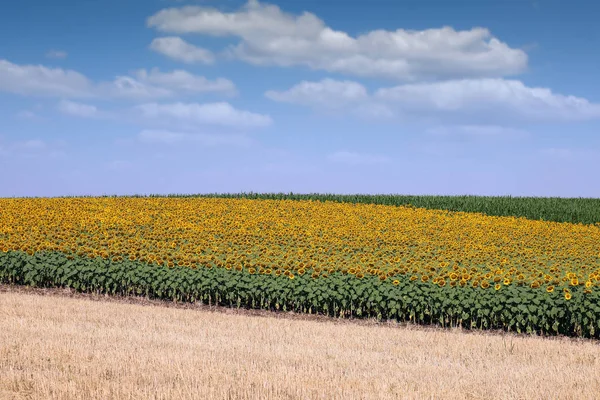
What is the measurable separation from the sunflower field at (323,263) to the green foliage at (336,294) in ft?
0.09

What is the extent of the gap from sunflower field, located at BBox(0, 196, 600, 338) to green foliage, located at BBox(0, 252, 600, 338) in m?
0.03

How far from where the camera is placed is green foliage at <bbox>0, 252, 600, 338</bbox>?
1276cm

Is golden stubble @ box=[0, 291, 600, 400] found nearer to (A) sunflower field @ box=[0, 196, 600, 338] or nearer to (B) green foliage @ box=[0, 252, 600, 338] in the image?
(B) green foliage @ box=[0, 252, 600, 338]

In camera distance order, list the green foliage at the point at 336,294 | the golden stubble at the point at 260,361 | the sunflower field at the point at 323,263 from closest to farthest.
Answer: the golden stubble at the point at 260,361
the green foliage at the point at 336,294
the sunflower field at the point at 323,263

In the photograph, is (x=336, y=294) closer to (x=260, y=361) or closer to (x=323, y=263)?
(x=323, y=263)

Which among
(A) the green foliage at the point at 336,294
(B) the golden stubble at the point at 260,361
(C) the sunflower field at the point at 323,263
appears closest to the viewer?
(B) the golden stubble at the point at 260,361

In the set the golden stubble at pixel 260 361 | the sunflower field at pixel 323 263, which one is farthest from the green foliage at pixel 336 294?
the golden stubble at pixel 260 361

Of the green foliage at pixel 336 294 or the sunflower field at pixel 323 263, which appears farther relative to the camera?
the sunflower field at pixel 323 263

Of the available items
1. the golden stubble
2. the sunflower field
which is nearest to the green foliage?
the sunflower field

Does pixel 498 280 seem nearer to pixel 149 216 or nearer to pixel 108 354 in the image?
pixel 108 354

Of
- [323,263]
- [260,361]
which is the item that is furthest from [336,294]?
[260,361]

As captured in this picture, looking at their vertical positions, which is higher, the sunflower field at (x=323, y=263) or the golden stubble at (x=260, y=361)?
the sunflower field at (x=323, y=263)

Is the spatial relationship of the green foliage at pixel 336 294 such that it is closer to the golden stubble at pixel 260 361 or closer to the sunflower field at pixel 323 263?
the sunflower field at pixel 323 263

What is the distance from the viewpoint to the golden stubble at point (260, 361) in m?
7.42
